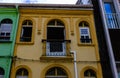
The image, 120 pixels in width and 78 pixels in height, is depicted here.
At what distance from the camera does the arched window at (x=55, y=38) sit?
A: 1314 cm

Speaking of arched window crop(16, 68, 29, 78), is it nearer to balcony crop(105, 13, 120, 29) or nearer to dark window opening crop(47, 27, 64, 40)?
dark window opening crop(47, 27, 64, 40)

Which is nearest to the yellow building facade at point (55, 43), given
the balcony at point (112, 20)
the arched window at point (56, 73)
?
the arched window at point (56, 73)

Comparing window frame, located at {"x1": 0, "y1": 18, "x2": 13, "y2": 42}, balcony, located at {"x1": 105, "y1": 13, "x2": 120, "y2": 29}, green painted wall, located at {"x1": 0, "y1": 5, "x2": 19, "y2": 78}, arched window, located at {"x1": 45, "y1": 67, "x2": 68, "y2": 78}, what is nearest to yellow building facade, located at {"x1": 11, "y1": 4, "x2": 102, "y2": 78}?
arched window, located at {"x1": 45, "y1": 67, "x2": 68, "y2": 78}

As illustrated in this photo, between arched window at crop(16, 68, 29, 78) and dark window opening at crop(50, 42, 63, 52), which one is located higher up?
dark window opening at crop(50, 42, 63, 52)

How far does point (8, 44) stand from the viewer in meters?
13.1

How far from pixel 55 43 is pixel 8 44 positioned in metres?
2.75

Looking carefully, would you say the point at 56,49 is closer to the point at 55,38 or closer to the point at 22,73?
the point at 55,38

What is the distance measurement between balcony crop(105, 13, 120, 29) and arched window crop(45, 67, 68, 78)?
4.43 m

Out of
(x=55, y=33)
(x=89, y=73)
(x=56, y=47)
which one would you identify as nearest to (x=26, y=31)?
(x=55, y=33)

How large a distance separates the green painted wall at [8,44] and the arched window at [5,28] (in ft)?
0.81

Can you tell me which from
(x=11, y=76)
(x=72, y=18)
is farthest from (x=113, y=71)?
(x=11, y=76)

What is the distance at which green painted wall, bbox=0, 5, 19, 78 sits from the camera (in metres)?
12.3

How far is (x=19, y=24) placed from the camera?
556 inches

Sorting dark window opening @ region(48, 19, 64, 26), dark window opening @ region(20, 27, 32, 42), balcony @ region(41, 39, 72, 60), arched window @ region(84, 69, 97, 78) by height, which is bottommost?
arched window @ region(84, 69, 97, 78)
